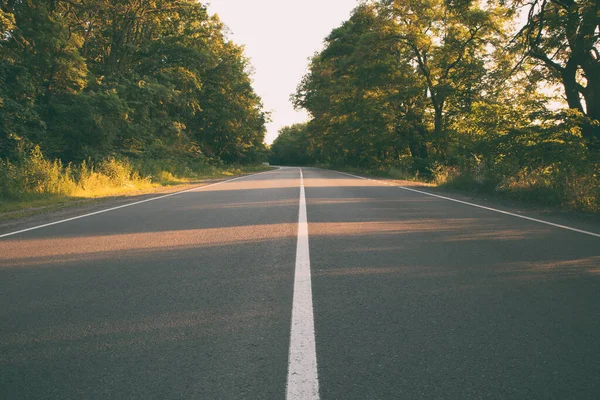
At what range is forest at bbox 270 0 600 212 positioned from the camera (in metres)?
13.2

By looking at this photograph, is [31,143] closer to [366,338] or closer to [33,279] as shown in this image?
[33,279]

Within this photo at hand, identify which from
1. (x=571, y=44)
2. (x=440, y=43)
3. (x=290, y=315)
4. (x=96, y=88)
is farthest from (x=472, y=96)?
(x=290, y=315)

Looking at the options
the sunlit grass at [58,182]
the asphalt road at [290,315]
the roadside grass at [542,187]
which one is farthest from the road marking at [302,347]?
the sunlit grass at [58,182]

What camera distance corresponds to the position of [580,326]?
3.24 meters

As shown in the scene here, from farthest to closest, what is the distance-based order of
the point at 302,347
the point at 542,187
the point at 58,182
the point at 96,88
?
the point at 96,88
the point at 58,182
the point at 542,187
the point at 302,347

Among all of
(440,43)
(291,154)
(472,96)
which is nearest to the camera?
(472,96)

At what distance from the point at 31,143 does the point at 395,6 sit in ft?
73.4

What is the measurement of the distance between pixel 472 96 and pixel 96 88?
756 inches

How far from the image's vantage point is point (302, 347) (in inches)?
113

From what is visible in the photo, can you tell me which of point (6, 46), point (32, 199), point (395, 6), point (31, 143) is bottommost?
point (32, 199)

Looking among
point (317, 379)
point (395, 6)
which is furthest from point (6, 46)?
point (395, 6)

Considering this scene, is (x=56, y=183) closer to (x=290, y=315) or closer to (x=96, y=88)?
(x=96, y=88)

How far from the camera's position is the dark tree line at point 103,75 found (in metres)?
16.5

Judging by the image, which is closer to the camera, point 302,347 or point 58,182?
point 302,347
